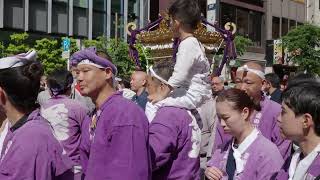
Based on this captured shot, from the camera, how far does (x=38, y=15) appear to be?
31016 mm

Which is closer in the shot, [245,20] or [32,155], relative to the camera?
[32,155]

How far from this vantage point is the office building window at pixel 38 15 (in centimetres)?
3066

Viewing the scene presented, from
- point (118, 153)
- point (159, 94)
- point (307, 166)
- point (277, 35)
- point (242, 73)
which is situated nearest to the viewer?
point (307, 166)

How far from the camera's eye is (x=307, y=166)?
125 inches

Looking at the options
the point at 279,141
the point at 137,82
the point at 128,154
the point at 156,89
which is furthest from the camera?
the point at 137,82

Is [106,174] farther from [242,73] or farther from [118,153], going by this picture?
[242,73]

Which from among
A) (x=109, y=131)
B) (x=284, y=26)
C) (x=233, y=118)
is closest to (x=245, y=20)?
(x=284, y=26)

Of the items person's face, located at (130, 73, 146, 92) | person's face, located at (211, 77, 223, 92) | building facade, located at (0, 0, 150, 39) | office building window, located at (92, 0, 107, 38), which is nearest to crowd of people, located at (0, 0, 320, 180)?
person's face, located at (211, 77, 223, 92)

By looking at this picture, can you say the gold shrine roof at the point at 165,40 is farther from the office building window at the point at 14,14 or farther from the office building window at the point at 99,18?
the office building window at the point at 99,18

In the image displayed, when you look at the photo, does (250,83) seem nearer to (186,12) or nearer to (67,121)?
(186,12)

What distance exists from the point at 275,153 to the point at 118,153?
1.20 m

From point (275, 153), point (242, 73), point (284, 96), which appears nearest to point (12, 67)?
point (284, 96)

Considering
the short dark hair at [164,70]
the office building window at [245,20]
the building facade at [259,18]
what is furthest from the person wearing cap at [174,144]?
the office building window at [245,20]

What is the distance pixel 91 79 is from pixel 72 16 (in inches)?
1159
